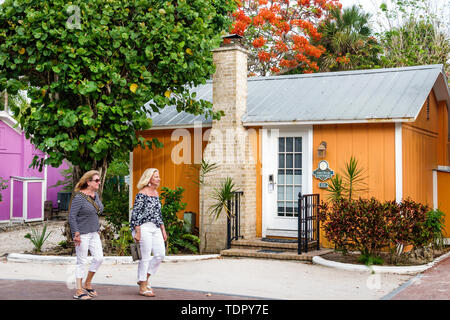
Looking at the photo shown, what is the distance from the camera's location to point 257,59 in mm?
23094

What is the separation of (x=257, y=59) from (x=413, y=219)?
14.3 m

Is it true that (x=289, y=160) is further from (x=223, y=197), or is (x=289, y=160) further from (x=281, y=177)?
(x=223, y=197)

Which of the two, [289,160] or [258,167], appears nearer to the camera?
[289,160]

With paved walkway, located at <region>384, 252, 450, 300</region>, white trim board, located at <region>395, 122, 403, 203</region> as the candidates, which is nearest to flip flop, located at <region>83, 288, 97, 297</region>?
paved walkway, located at <region>384, 252, 450, 300</region>

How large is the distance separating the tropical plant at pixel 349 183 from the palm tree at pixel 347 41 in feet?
35.1

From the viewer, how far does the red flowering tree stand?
70.8ft

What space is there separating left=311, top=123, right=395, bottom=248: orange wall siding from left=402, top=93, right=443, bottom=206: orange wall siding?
292mm

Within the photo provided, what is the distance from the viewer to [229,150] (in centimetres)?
1208

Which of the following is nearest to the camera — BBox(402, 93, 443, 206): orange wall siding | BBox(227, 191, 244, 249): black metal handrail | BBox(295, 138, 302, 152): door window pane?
BBox(402, 93, 443, 206): orange wall siding

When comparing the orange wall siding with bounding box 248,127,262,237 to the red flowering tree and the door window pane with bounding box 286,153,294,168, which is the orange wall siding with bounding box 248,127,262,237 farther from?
the red flowering tree

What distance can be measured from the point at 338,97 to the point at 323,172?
1.73m

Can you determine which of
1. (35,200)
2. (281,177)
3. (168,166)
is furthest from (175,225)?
(35,200)
